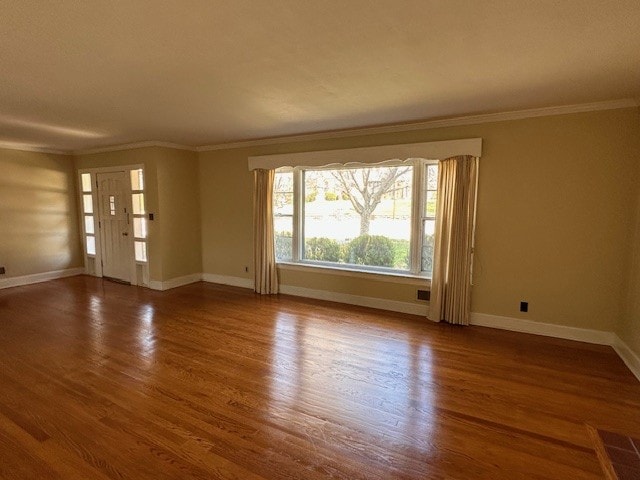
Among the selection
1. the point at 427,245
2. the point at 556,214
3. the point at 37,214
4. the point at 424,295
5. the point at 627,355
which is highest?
the point at 556,214

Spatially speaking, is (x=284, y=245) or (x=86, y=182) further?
(x=86, y=182)

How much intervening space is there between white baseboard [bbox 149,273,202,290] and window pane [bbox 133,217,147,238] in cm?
80

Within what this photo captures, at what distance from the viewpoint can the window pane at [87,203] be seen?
6145 mm

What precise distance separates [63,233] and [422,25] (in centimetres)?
708

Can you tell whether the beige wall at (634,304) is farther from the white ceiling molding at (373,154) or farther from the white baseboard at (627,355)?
the white ceiling molding at (373,154)

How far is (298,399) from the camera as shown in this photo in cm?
242

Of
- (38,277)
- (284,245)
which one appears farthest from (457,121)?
(38,277)

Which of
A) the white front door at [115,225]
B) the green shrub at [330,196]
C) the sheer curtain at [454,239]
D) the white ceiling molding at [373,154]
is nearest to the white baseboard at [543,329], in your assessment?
the sheer curtain at [454,239]

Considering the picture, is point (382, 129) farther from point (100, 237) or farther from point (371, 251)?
point (100, 237)

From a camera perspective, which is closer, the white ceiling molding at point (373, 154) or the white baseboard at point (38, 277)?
the white ceiling molding at point (373, 154)

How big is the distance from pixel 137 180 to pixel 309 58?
440cm

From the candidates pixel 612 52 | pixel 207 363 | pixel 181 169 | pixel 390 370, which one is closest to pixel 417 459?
pixel 390 370

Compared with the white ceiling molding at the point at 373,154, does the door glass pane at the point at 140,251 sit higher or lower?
lower

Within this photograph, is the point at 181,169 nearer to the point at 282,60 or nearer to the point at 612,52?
the point at 282,60
